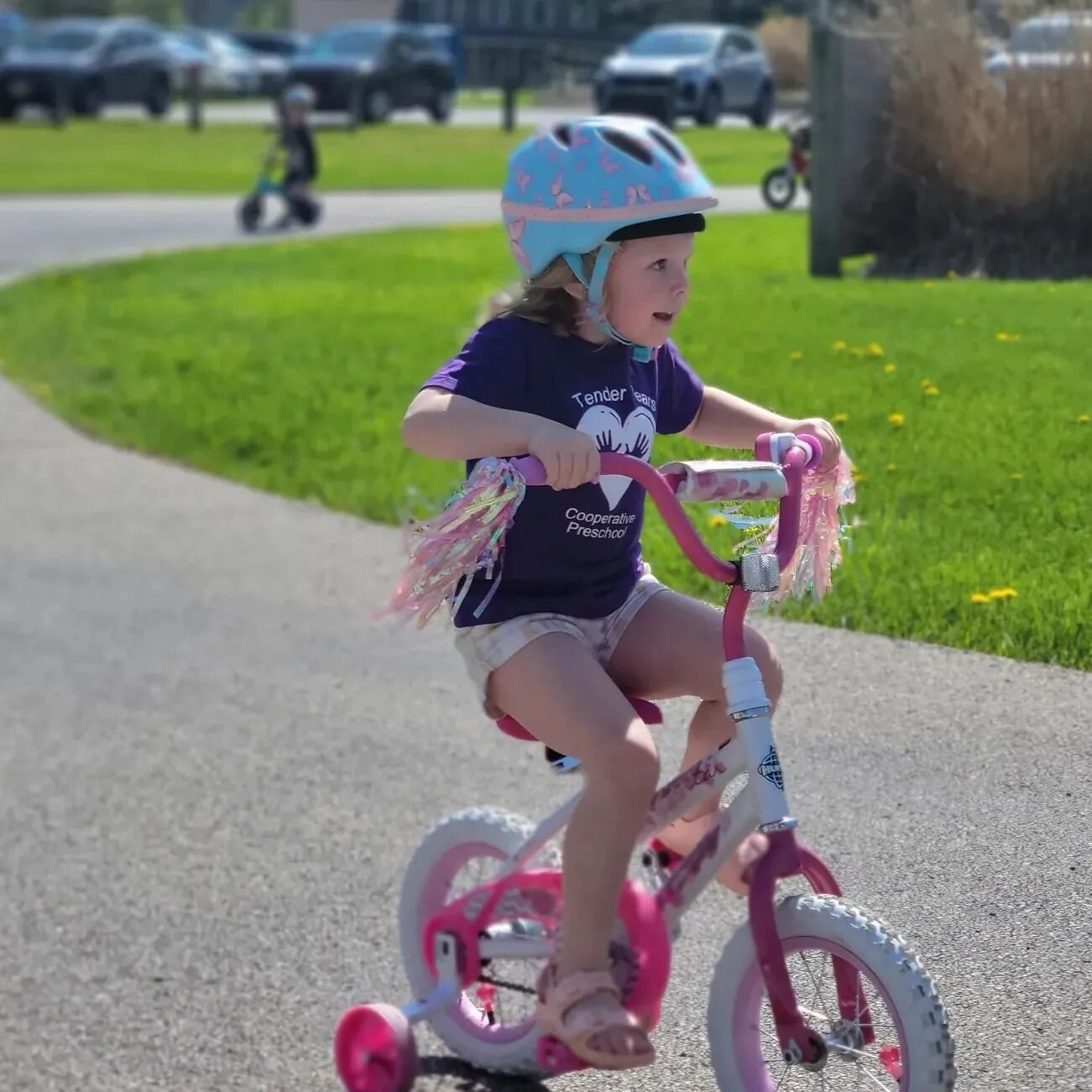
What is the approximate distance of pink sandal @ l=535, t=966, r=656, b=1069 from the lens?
3127mm

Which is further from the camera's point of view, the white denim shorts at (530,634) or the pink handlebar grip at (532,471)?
the white denim shorts at (530,634)

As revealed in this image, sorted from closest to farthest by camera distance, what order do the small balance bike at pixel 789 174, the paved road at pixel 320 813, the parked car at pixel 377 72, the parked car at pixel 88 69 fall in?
the paved road at pixel 320 813 < the small balance bike at pixel 789 174 < the parked car at pixel 377 72 < the parked car at pixel 88 69

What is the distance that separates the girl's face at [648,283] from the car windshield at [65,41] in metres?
42.6

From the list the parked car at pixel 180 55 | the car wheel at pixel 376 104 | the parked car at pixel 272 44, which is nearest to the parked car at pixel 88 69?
the parked car at pixel 180 55

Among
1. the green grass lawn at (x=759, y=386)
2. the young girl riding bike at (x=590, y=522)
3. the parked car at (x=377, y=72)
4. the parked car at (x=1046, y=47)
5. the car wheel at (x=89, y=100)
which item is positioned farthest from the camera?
the car wheel at (x=89, y=100)

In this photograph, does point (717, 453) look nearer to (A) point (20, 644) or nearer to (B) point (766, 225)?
(A) point (20, 644)

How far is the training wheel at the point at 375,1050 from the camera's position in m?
3.45

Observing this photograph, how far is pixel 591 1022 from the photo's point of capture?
313 cm

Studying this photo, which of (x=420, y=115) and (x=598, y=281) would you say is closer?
(x=598, y=281)

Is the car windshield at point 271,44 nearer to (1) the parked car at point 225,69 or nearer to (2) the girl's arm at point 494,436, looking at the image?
(1) the parked car at point 225,69

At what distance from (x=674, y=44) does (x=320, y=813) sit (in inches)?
1326

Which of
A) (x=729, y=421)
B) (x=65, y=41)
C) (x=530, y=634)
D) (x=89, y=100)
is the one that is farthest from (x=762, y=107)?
(x=530, y=634)

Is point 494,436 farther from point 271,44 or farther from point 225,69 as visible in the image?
point 271,44

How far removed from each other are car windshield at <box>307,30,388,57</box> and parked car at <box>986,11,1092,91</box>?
29.8 metres
